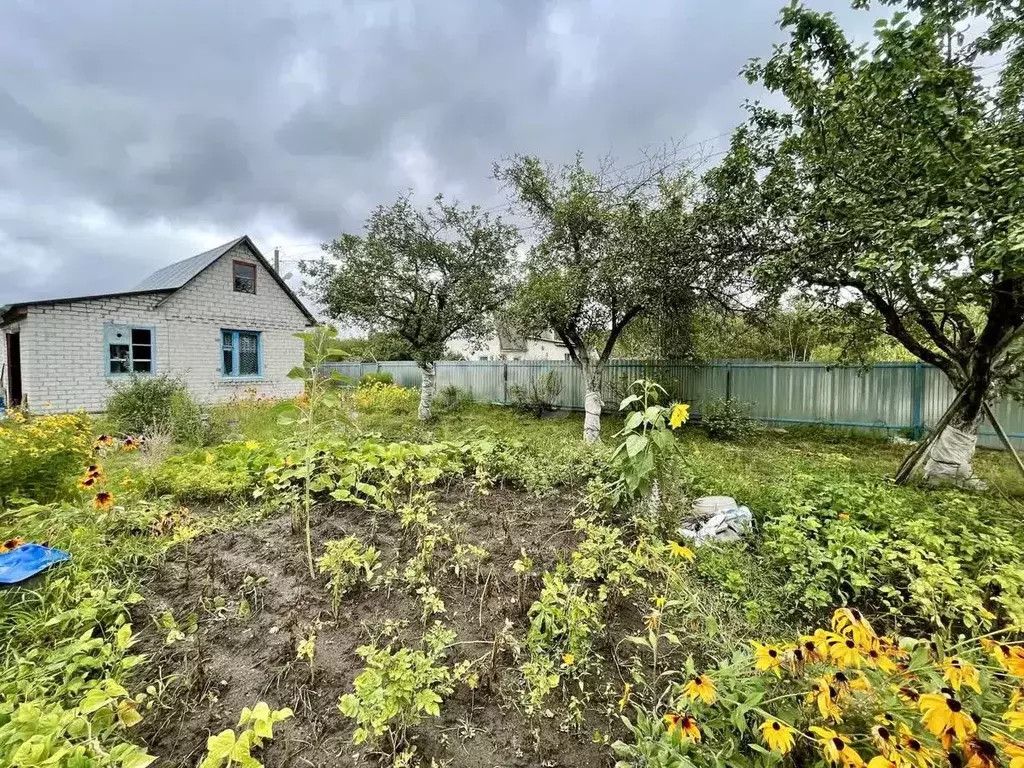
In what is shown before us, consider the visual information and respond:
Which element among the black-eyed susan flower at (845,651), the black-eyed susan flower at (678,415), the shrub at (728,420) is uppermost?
the black-eyed susan flower at (678,415)

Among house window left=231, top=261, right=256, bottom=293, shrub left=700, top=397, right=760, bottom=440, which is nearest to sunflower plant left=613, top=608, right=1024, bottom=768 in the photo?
shrub left=700, top=397, right=760, bottom=440

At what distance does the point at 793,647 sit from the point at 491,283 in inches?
342

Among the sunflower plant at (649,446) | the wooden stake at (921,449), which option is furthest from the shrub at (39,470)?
the wooden stake at (921,449)

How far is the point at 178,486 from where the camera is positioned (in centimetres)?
280

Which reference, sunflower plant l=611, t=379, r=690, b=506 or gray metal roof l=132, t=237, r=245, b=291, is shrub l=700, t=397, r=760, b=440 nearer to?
sunflower plant l=611, t=379, r=690, b=506

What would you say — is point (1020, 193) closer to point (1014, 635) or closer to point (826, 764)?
point (1014, 635)

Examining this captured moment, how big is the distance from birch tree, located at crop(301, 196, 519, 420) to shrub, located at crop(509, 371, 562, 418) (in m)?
2.55

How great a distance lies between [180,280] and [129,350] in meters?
1.99

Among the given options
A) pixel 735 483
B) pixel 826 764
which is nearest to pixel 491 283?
pixel 735 483

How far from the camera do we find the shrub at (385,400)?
34.2ft

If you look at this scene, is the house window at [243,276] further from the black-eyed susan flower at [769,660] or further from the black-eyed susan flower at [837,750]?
the black-eyed susan flower at [837,750]

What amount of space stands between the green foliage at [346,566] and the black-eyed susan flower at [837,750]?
157 cm

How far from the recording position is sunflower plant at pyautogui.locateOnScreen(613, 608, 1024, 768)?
0.77 m

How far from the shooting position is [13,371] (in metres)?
8.98
